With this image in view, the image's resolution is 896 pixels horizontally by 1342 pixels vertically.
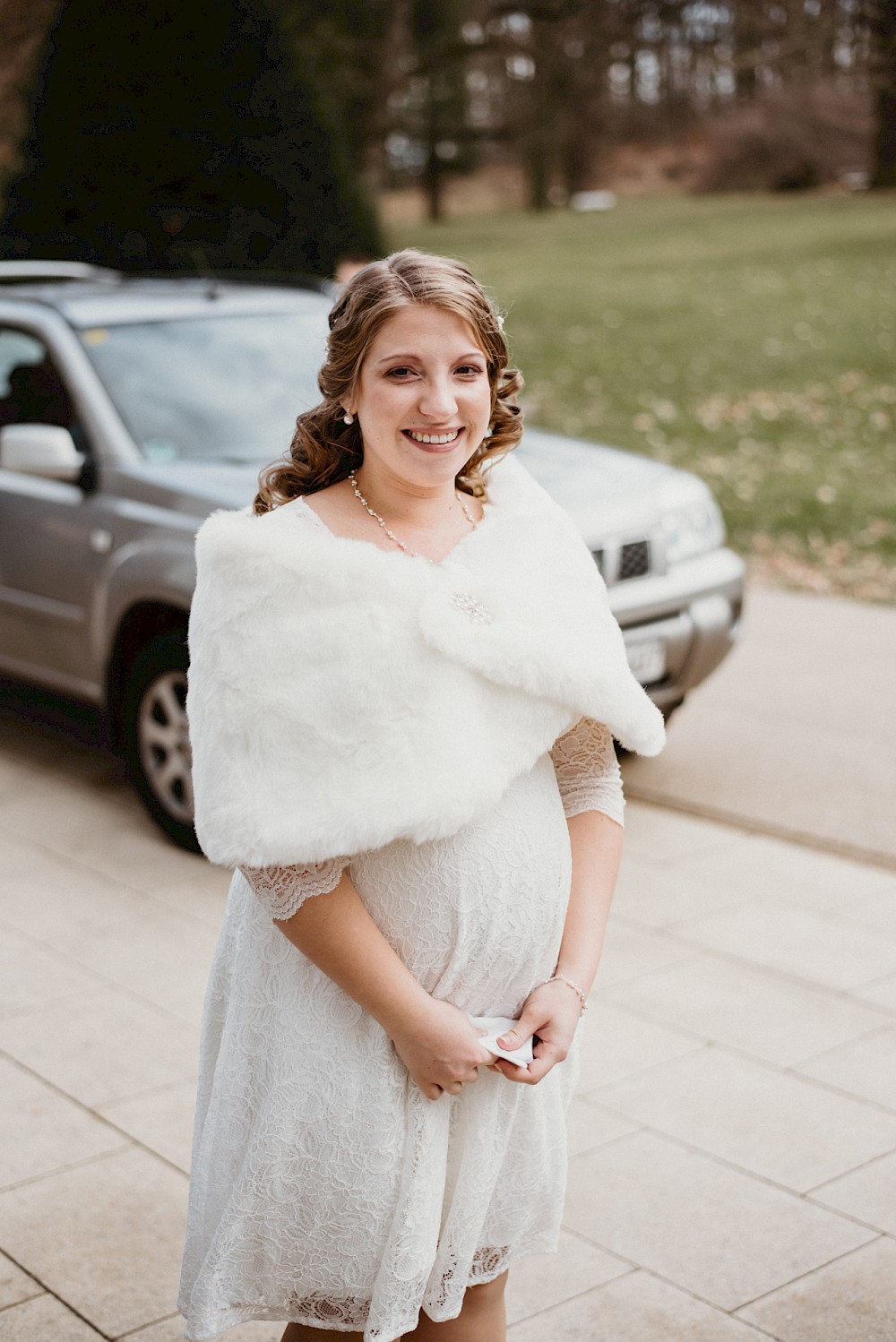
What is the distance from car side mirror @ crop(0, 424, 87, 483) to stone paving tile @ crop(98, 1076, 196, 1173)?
268 centimetres

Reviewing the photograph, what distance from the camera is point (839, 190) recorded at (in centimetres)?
3612

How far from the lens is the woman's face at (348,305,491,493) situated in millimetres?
2127

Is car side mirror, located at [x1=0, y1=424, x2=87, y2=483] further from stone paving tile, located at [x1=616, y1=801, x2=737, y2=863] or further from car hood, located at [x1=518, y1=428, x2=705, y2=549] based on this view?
stone paving tile, located at [x1=616, y1=801, x2=737, y2=863]

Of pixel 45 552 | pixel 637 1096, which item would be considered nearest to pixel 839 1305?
pixel 637 1096

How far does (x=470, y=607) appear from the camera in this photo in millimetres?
2139

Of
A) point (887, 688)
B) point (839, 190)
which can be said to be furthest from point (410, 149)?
point (887, 688)

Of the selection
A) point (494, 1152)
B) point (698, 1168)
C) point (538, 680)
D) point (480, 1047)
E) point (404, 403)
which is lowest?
point (698, 1168)

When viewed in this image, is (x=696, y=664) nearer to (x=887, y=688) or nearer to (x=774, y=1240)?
(x=887, y=688)

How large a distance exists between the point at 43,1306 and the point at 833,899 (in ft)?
9.93

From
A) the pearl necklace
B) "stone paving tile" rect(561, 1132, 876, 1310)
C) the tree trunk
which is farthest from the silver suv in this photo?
the tree trunk

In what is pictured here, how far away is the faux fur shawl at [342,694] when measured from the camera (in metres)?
2.04

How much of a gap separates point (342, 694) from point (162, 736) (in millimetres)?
3868

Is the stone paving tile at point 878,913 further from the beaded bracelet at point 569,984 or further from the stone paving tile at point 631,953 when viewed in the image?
the beaded bracelet at point 569,984

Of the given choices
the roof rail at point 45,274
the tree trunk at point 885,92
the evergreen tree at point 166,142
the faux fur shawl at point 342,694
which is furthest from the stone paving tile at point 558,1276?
the tree trunk at point 885,92
